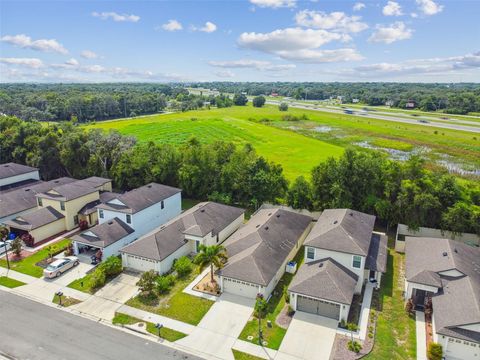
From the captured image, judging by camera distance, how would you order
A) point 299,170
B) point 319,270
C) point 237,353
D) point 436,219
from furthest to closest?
point 299,170, point 436,219, point 319,270, point 237,353

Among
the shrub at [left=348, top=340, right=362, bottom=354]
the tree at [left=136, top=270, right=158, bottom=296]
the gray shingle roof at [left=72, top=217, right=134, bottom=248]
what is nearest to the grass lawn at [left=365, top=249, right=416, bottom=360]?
the shrub at [left=348, top=340, right=362, bottom=354]

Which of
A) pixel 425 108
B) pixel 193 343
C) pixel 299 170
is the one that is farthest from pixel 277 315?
pixel 425 108

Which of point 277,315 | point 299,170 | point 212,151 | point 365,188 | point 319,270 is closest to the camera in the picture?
point 277,315

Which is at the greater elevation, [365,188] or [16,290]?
[365,188]

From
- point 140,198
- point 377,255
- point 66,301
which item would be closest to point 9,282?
point 66,301

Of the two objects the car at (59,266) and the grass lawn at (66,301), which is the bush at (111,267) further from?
the car at (59,266)

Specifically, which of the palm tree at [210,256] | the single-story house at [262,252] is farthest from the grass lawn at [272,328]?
the palm tree at [210,256]

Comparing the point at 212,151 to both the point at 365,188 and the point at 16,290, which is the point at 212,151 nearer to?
the point at 365,188

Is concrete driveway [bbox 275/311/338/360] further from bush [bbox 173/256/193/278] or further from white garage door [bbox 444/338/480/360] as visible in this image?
bush [bbox 173/256/193/278]
